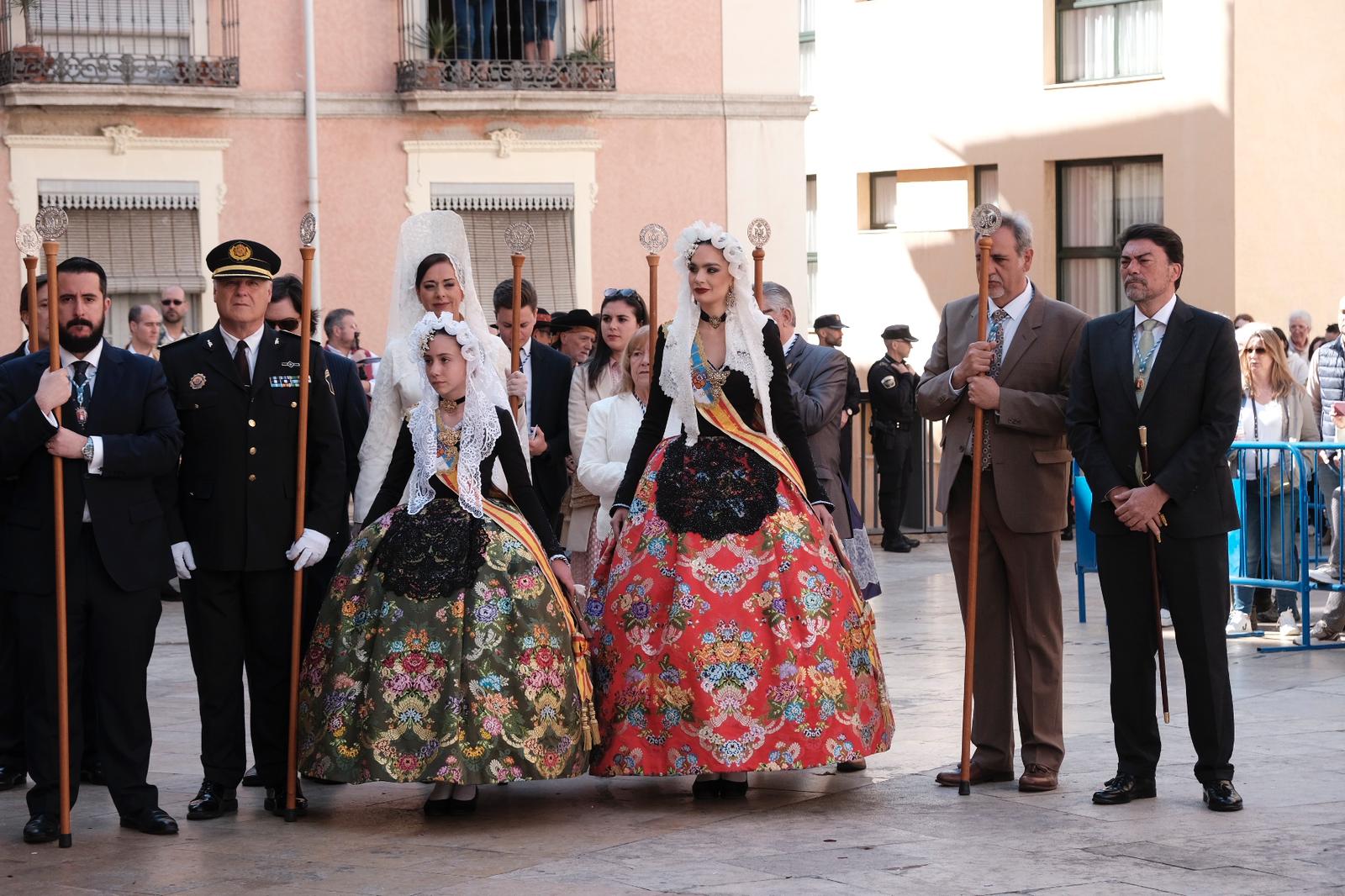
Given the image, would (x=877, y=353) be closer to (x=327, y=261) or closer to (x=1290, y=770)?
(x=327, y=261)

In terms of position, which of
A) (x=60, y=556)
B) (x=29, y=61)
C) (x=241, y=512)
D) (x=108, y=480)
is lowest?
(x=60, y=556)

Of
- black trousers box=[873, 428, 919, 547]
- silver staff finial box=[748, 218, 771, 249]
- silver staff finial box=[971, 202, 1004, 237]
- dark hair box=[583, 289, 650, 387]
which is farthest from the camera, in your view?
black trousers box=[873, 428, 919, 547]

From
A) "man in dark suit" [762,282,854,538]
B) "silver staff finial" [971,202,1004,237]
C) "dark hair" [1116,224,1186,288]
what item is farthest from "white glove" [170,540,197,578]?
"dark hair" [1116,224,1186,288]

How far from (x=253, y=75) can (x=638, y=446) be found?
43.5 ft

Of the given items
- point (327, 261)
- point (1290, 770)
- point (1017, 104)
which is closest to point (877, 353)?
point (1017, 104)

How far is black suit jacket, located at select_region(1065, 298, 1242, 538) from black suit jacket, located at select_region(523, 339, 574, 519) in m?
2.72

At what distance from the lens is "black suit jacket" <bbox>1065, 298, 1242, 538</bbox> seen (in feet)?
22.2

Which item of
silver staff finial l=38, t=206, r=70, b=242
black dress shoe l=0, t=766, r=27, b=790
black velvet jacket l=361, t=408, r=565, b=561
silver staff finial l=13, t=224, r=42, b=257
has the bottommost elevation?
black dress shoe l=0, t=766, r=27, b=790

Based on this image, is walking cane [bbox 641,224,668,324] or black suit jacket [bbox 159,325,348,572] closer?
black suit jacket [bbox 159,325,348,572]

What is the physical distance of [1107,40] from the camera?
22.4 m

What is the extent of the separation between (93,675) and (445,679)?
123 centimetres

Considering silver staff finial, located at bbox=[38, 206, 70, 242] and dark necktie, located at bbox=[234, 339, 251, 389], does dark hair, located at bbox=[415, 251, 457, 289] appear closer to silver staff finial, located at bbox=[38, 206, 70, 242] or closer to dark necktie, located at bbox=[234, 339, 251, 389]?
dark necktie, located at bbox=[234, 339, 251, 389]

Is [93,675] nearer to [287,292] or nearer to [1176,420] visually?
[287,292]

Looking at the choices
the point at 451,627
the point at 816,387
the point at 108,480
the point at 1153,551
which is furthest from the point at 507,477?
the point at 1153,551
